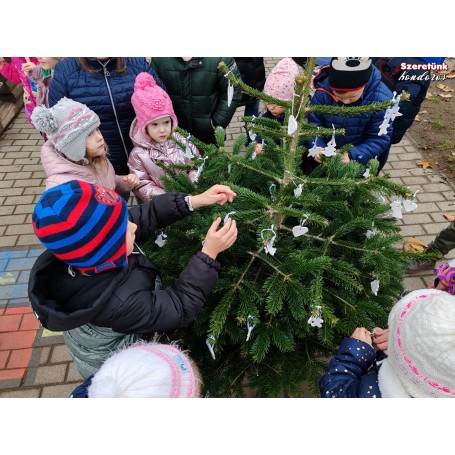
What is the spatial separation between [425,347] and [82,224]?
131cm

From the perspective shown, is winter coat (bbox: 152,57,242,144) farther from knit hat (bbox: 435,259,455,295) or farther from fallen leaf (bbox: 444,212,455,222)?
fallen leaf (bbox: 444,212,455,222)

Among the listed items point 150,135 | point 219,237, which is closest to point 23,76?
point 150,135

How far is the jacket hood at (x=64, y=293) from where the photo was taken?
4.72ft

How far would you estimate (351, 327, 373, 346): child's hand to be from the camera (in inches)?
67.9

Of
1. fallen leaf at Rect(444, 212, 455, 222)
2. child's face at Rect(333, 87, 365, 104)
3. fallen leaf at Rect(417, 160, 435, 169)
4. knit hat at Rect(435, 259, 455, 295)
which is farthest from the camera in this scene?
fallen leaf at Rect(417, 160, 435, 169)

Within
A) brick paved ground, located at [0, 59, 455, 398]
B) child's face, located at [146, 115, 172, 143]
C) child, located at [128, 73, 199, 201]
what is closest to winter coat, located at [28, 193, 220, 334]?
child, located at [128, 73, 199, 201]

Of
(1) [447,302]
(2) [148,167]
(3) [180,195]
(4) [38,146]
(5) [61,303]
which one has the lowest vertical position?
(4) [38,146]

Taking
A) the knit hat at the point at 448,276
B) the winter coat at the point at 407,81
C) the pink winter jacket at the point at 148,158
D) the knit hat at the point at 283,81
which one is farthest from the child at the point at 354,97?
the pink winter jacket at the point at 148,158

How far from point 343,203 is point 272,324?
2.17 ft

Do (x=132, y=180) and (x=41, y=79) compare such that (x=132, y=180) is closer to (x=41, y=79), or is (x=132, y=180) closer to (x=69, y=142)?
(x=69, y=142)

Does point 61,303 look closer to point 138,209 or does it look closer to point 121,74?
point 138,209

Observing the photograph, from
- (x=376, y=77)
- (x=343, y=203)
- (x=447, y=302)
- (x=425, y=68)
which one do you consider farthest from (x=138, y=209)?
(x=425, y=68)

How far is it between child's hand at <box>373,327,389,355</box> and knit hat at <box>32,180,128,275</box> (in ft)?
4.34

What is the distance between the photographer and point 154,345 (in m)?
1.54
